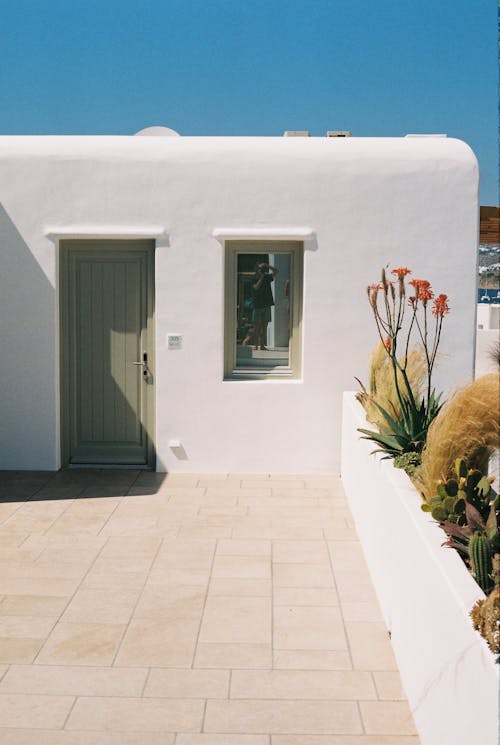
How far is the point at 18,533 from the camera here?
6590 mm

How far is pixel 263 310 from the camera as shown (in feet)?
29.0

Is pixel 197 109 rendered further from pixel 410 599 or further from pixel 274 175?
pixel 410 599

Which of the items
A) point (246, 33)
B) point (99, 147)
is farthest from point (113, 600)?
point (246, 33)

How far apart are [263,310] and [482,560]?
5816 mm

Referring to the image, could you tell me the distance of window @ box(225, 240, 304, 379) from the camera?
344 inches

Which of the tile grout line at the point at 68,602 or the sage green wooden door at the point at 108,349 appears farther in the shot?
the sage green wooden door at the point at 108,349

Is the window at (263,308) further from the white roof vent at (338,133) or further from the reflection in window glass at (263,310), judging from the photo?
the white roof vent at (338,133)

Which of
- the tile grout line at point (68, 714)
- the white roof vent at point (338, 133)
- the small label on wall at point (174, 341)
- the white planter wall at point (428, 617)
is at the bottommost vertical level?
the tile grout line at point (68, 714)

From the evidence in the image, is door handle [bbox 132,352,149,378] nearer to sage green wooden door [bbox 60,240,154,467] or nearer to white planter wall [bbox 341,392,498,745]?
sage green wooden door [bbox 60,240,154,467]

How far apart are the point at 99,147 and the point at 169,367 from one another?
238 cm

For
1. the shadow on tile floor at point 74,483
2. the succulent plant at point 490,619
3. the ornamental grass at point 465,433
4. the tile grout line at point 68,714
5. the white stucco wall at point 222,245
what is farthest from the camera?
the white stucco wall at point 222,245

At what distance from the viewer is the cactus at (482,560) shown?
128 inches

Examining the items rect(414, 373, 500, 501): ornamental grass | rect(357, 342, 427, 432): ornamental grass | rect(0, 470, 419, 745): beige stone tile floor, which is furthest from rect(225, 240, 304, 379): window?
rect(414, 373, 500, 501): ornamental grass

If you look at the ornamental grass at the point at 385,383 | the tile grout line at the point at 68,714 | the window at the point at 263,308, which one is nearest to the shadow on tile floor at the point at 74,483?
the window at the point at 263,308
